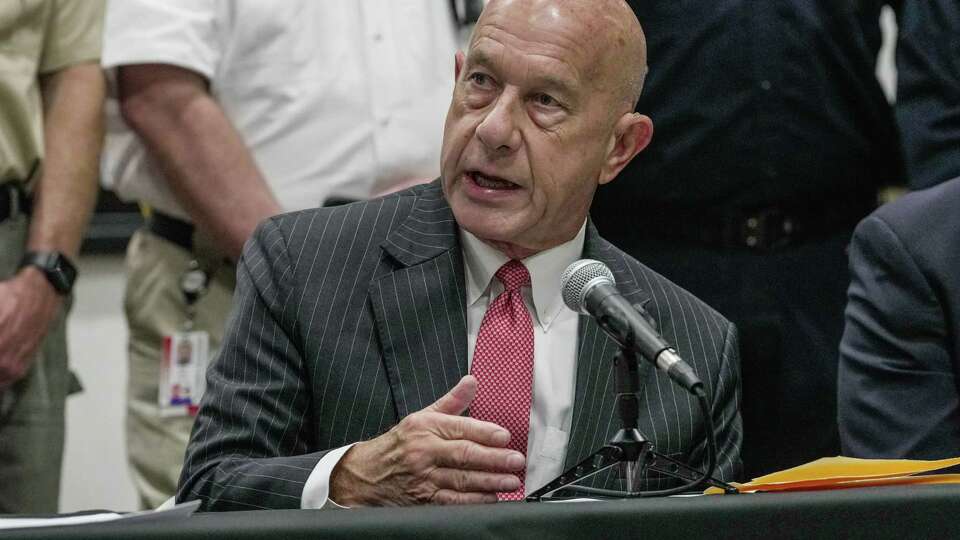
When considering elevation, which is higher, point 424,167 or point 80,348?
point 424,167

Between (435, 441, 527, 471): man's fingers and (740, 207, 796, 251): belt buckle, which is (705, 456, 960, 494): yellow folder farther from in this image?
(740, 207, 796, 251): belt buckle

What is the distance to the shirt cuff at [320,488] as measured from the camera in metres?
2.01

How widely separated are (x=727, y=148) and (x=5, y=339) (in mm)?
1521

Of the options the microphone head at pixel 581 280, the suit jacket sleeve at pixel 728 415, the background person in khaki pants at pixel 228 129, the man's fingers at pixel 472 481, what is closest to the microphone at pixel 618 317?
the microphone head at pixel 581 280

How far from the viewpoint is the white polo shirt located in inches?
125

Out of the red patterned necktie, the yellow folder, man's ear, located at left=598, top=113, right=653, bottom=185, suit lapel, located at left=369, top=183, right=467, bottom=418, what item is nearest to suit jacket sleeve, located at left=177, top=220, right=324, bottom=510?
suit lapel, located at left=369, top=183, right=467, bottom=418

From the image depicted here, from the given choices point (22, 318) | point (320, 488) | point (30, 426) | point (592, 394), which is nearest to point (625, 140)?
point (592, 394)

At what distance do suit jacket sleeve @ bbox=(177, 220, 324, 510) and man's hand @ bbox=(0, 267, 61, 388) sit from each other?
0.74m

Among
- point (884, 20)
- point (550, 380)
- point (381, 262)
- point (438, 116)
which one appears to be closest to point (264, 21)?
point (438, 116)

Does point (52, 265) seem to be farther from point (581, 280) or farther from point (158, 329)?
point (581, 280)

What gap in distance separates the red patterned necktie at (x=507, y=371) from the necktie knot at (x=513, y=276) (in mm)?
34

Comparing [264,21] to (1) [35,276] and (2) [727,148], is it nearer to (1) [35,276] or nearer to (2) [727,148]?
(1) [35,276]

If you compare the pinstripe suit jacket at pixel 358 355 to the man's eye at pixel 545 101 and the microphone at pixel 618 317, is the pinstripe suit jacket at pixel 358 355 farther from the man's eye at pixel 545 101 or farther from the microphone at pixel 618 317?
the microphone at pixel 618 317

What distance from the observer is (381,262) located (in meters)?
2.36
